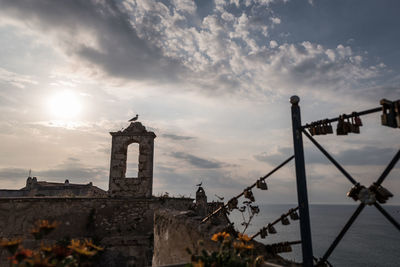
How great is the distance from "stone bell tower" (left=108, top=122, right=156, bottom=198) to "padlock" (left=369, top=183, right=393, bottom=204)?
10022 mm

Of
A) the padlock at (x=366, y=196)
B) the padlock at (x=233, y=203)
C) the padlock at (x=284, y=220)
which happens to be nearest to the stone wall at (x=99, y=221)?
the padlock at (x=233, y=203)

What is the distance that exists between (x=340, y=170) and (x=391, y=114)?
869mm

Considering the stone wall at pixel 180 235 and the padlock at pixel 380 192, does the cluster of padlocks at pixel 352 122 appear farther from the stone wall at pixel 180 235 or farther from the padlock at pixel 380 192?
the stone wall at pixel 180 235

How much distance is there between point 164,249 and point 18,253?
5081 millimetres

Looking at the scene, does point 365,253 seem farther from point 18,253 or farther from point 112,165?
point 18,253

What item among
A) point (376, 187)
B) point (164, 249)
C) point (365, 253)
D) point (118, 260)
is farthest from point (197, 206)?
point (365, 253)

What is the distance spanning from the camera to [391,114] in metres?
2.57

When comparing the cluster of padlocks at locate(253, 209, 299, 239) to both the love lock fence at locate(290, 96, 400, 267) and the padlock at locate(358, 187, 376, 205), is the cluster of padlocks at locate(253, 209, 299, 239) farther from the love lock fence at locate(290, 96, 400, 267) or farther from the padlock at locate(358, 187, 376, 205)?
the padlock at locate(358, 187, 376, 205)

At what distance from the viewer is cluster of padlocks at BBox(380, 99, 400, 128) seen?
2.53 metres

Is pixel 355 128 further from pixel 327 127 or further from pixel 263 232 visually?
pixel 263 232

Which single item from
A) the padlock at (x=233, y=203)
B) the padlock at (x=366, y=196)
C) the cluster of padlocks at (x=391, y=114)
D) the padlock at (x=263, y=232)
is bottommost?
the padlock at (x=263, y=232)

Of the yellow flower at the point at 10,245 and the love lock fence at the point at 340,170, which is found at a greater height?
the love lock fence at the point at 340,170

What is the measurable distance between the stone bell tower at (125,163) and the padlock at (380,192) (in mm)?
10022

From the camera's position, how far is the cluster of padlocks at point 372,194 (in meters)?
2.53
